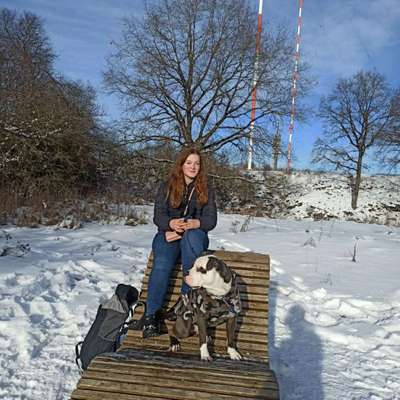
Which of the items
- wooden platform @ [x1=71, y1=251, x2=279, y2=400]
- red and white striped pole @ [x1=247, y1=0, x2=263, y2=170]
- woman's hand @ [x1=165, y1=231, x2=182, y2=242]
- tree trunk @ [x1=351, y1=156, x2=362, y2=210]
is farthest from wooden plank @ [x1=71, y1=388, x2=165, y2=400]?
tree trunk @ [x1=351, y1=156, x2=362, y2=210]

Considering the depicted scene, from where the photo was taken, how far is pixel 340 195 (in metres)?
23.8

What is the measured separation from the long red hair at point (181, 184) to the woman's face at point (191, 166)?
5 centimetres

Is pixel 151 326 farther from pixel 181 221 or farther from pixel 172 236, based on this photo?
pixel 181 221

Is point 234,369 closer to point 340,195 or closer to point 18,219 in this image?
point 18,219

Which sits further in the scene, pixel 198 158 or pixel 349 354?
pixel 198 158

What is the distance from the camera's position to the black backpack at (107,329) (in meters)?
3.15

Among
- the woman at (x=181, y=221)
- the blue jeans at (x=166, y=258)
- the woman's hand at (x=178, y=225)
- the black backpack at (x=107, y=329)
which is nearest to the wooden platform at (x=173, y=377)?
the black backpack at (x=107, y=329)

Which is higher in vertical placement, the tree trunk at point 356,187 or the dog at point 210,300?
the tree trunk at point 356,187

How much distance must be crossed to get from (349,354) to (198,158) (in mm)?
2465

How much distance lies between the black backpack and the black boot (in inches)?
3.4

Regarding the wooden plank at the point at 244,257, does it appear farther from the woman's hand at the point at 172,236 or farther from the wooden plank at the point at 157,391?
the wooden plank at the point at 157,391

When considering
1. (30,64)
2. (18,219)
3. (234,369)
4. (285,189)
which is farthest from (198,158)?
(285,189)

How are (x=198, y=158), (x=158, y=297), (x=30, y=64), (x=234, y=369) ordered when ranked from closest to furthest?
(x=234, y=369) → (x=158, y=297) → (x=198, y=158) → (x=30, y=64)

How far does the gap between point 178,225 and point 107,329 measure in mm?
1163
